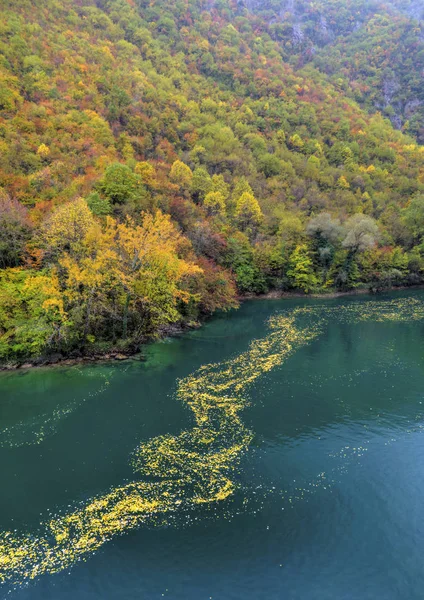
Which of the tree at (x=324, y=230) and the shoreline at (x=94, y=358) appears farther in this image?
the tree at (x=324, y=230)

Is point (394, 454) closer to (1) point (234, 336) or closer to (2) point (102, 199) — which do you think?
(1) point (234, 336)

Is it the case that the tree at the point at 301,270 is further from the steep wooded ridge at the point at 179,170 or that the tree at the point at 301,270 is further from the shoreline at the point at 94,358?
the shoreline at the point at 94,358

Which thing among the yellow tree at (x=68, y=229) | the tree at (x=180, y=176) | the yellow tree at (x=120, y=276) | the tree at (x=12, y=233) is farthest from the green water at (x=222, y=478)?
the tree at (x=180, y=176)

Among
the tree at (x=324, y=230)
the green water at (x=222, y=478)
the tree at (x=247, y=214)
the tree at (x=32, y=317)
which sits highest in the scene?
the tree at (x=247, y=214)

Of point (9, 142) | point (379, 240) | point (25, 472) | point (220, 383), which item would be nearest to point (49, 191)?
point (9, 142)

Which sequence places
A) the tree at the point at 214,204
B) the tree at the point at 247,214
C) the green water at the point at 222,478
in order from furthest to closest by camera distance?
the tree at the point at 247,214, the tree at the point at 214,204, the green water at the point at 222,478

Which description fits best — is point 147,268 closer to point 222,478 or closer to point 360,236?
point 222,478

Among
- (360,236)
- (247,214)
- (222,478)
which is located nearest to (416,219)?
(360,236)
